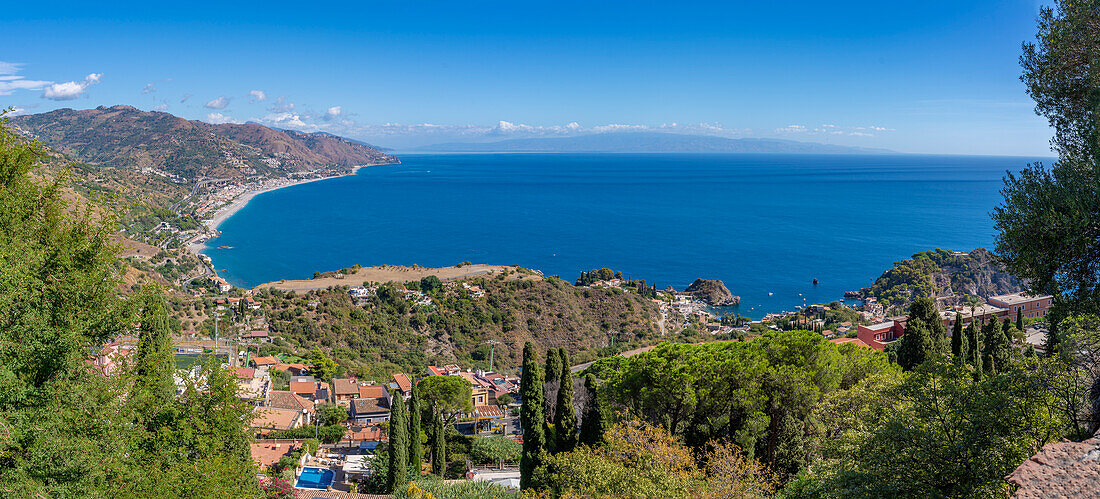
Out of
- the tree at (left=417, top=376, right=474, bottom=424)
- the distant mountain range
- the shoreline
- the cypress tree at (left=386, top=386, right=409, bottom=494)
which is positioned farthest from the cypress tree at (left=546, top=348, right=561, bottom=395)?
the distant mountain range

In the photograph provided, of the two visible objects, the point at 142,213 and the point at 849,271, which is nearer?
the point at 849,271

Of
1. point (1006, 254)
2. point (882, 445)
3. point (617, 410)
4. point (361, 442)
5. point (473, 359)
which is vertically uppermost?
point (1006, 254)

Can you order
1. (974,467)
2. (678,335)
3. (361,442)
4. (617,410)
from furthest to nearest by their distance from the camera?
(678,335) < (361,442) < (617,410) < (974,467)

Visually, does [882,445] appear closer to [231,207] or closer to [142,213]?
[142,213]

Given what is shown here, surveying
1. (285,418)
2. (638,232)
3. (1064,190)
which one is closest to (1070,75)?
(1064,190)

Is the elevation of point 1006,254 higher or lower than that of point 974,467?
higher

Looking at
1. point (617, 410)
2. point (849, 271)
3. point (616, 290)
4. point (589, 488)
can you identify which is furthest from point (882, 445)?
point (849, 271)

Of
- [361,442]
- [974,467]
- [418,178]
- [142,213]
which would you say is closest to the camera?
[974,467]

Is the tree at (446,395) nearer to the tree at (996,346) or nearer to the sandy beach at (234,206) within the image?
the tree at (996,346)
